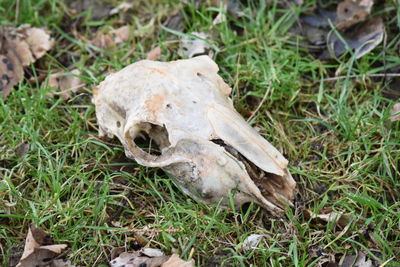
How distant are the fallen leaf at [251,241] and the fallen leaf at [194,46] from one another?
1.60 m

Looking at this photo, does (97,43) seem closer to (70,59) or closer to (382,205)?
(70,59)

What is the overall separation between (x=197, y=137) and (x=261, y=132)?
0.81 metres

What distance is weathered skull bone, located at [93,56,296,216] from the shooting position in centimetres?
288

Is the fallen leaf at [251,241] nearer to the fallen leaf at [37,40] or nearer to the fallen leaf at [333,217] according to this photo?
the fallen leaf at [333,217]

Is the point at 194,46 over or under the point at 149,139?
over

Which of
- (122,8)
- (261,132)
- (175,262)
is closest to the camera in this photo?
(175,262)

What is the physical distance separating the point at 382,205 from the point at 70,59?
8.91 ft

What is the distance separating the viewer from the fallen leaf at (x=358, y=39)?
3873mm

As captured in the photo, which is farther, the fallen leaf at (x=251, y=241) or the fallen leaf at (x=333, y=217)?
the fallen leaf at (x=333, y=217)

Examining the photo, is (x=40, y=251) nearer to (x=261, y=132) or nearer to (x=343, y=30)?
(x=261, y=132)

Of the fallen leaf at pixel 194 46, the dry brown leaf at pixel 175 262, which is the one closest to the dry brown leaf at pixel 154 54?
the fallen leaf at pixel 194 46

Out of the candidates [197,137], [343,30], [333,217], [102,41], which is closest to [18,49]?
[102,41]

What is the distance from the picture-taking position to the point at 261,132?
140 inches

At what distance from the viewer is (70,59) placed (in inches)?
166
